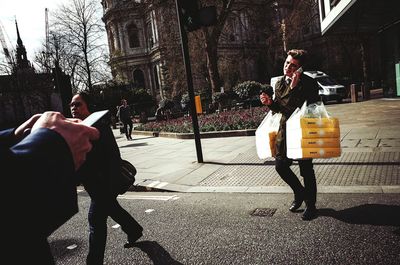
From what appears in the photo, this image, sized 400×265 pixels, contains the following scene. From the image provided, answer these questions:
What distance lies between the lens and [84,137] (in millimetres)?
1152

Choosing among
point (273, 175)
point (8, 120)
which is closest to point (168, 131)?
point (273, 175)

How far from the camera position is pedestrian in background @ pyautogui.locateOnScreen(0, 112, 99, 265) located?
36.3 inches

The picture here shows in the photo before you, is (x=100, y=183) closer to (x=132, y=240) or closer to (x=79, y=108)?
(x=79, y=108)

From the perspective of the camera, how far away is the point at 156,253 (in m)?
3.71

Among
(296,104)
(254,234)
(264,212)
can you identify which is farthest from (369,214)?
(296,104)

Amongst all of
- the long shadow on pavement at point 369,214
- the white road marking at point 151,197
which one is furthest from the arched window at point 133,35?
the long shadow on pavement at point 369,214

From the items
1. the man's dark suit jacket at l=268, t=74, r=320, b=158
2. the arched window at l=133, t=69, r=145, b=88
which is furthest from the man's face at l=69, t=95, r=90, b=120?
the arched window at l=133, t=69, r=145, b=88

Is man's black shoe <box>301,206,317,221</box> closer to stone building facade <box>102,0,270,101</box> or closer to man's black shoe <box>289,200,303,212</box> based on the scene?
man's black shoe <box>289,200,303,212</box>

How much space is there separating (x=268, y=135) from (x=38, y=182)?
358 cm

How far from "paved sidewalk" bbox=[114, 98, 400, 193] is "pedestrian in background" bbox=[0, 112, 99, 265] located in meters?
4.66

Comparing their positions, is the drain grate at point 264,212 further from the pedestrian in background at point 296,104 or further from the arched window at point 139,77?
the arched window at point 139,77

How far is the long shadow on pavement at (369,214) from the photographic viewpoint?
3822 millimetres

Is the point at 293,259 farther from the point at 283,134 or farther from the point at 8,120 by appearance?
the point at 8,120

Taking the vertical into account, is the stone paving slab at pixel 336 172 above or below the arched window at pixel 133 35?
below
